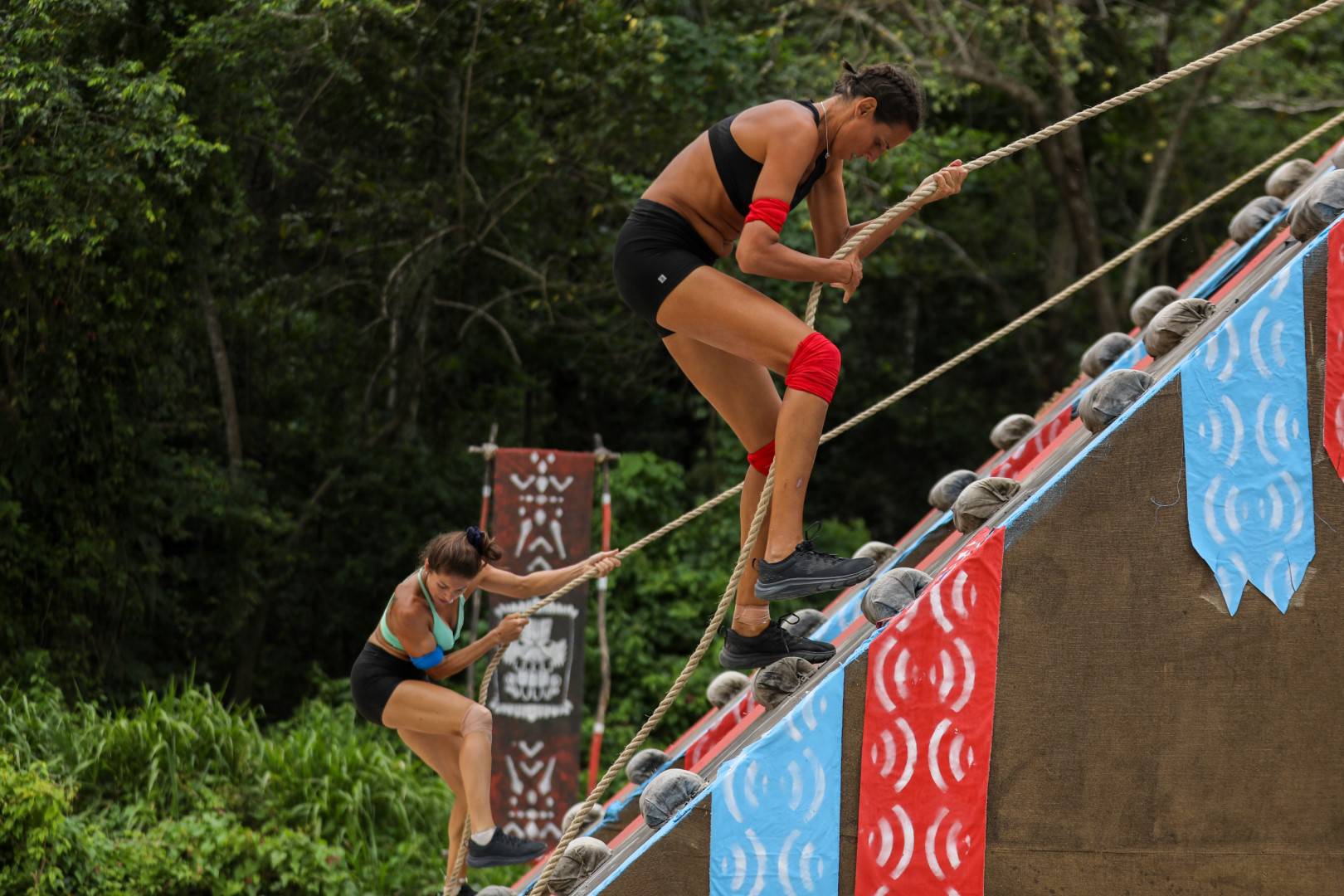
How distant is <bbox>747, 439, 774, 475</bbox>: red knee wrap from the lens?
151 inches

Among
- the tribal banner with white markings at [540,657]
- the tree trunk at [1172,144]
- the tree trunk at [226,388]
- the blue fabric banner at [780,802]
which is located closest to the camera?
the blue fabric banner at [780,802]

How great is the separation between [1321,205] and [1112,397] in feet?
2.58

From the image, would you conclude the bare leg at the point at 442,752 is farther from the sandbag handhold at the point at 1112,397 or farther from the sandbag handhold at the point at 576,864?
the sandbag handhold at the point at 1112,397

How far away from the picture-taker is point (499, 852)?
13.9 feet

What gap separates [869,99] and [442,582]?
1.88m

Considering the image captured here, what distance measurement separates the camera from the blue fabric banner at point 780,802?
3.31 meters

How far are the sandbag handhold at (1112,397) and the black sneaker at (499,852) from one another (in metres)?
2.14

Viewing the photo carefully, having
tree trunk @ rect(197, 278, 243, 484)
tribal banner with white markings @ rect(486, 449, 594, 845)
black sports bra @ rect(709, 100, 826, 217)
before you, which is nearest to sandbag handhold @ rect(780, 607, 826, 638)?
black sports bra @ rect(709, 100, 826, 217)

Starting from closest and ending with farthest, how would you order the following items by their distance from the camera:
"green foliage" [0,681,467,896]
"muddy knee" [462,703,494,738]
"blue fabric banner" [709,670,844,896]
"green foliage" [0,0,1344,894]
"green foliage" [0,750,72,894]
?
"blue fabric banner" [709,670,844,896] → "muddy knee" [462,703,494,738] → "green foliage" [0,750,72,894] → "green foliage" [0,681,467,896] → "green foliage" [0,0,1344,894]

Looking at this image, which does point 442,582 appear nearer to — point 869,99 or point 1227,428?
point 869,99

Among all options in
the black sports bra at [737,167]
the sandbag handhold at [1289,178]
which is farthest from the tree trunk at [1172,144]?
the black sports bra at [737,167]

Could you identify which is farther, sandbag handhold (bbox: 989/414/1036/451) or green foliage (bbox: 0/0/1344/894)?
green foliage (bbox: 0/0/1344/894)

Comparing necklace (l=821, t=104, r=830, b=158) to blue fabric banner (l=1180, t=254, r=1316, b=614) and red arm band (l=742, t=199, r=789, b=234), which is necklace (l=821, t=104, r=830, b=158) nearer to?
red arm band (l=742, t=199, r=789, b=234)

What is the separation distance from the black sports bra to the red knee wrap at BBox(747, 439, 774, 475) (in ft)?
2.20
